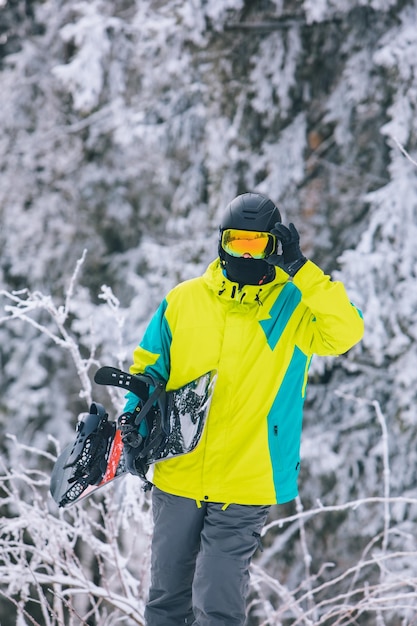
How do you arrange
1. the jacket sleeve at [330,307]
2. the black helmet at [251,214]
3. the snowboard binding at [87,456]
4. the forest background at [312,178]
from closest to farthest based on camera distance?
the jacket sleeve at [330,307]
the black helmet at [251,214]
the snowboard binding at [87,456]
the forest background at [312,178]

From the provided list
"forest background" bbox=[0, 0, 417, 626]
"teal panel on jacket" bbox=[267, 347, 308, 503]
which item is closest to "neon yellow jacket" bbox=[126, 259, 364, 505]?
"teal panel on jacket" bbox=[267, 347, 308, 503]

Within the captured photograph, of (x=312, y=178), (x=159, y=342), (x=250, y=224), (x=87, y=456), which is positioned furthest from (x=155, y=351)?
(x=312, y=178)

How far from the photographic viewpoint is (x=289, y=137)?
717 cm

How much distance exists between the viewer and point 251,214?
2465mm

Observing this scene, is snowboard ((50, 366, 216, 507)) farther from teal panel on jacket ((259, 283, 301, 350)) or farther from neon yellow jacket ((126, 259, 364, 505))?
teal panel on jacket ((259, 283, 301, 350))

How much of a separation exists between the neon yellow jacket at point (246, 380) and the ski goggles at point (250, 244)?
12 centimetres

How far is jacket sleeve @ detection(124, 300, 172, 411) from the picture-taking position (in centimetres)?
265

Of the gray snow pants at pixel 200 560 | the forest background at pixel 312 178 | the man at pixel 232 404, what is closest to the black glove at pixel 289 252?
the man at pixel 232 404

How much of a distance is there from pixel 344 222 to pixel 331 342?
5309 millimetres

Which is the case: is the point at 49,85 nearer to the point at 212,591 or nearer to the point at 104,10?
the point at 104,10

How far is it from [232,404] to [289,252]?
0.55 m

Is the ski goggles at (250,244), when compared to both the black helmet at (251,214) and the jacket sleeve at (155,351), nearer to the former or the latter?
the black helmet at (251,214)

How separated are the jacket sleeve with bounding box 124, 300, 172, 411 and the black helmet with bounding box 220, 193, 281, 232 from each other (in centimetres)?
40

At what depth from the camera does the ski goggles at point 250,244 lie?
247 cm
